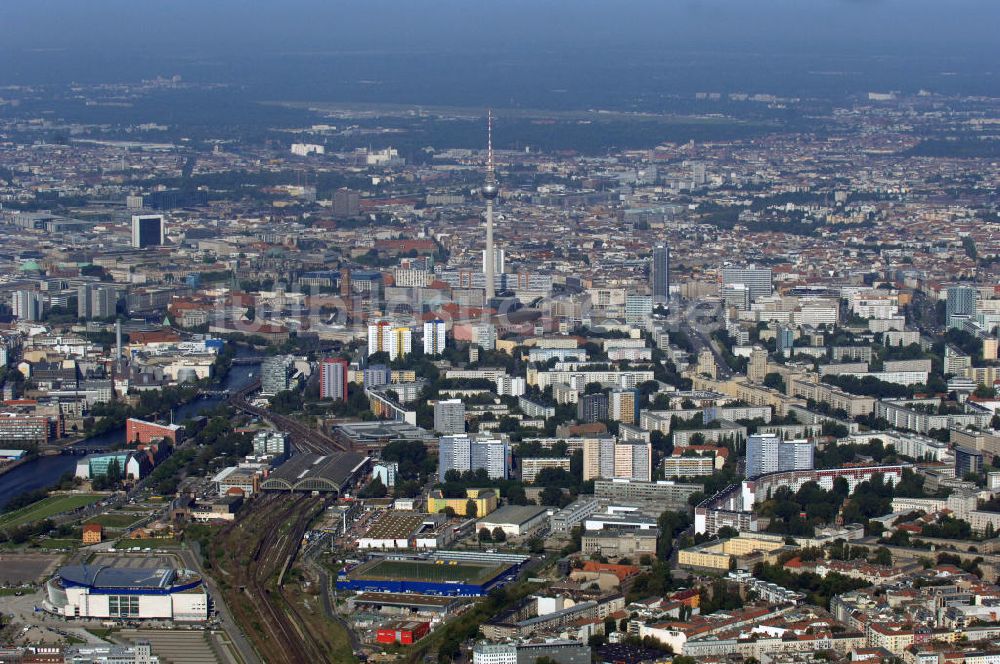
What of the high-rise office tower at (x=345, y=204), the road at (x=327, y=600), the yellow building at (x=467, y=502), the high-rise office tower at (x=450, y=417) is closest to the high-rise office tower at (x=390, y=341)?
the high-rise office tower at (x=450, y=417)

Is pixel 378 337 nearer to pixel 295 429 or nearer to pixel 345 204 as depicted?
pixel 295 429

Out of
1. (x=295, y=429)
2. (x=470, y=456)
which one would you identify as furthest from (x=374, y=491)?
(x=295, y=429)

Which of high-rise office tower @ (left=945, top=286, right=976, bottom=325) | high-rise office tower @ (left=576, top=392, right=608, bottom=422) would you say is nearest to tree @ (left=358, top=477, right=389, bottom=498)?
high-rise office tower @ (left=576, top=392, right=608, bottom=422)

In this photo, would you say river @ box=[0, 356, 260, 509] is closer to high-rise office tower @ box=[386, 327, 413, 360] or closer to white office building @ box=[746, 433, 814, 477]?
high-rise office tower @ box=[386, 327, 413, 360]

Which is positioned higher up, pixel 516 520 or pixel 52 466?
pixel 516 520

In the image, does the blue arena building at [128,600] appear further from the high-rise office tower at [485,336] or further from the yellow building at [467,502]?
the high-rise office tower at [485,336]
